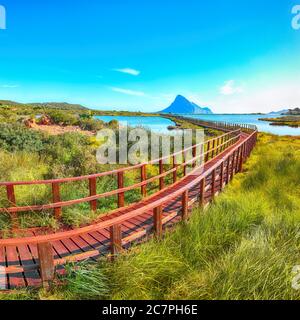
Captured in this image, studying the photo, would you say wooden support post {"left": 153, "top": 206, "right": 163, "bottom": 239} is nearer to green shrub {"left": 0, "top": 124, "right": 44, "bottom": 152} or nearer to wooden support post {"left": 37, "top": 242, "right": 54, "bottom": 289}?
wooden support post {"left": 37, "top": 242, "right": 54, "bottom": 289}

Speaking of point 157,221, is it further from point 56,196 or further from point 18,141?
point 18,141

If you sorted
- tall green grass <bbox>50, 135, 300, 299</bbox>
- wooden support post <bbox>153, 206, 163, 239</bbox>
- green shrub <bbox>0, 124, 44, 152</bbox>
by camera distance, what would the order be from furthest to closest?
green shrub <bbox>0, 124, 44, 152</bbox> → wooden support post <bbox>153, 206, 163, 239</bbox> → tall green grass <bbox>50, 135, 300, 299</bbox>

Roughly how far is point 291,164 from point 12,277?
9.89 metres

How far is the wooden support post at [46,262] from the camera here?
265 cm

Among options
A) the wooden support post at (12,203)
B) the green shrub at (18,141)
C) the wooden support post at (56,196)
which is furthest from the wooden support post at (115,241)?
the green shrub at (18,141)

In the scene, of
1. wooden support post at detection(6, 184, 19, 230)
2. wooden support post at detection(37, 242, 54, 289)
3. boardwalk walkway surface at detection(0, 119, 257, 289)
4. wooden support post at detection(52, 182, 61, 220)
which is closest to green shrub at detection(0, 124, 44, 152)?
wooden support post at detection(6, 184, 19, 230)

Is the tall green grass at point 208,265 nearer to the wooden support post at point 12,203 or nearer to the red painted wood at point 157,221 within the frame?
the red painted wood at point 157,221

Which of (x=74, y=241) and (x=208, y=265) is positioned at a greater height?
(x=208, y=265)

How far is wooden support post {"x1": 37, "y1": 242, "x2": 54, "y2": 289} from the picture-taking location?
2650mm

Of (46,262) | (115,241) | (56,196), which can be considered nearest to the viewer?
(46,262)

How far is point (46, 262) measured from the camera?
2.71 meters

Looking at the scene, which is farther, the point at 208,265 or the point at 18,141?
the point at 18,141

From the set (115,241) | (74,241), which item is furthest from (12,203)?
(115,241)

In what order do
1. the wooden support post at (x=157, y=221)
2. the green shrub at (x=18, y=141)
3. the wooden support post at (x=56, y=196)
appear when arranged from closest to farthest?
the wooden support post at (x=157, y=221) → the wooden support post at (x=56, y=196) → the green shrub at (x=18, y=141)
